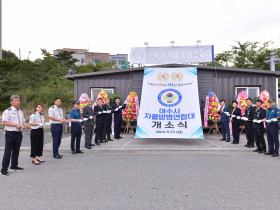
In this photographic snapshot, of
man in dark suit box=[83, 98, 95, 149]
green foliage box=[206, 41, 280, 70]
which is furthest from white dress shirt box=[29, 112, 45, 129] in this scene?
green foliage box=[206, 41, 280, 70]

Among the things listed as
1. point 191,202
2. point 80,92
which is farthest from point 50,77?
point 191,202

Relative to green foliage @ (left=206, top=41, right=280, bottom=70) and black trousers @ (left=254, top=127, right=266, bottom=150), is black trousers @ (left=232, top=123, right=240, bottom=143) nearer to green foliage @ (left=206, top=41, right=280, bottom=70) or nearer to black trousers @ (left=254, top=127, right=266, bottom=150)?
black trousers @ (left=254, top=127, right=266, bottom=150)

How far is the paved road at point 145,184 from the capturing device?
153 inches

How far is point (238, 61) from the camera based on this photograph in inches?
1446

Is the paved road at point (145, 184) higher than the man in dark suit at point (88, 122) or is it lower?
lower

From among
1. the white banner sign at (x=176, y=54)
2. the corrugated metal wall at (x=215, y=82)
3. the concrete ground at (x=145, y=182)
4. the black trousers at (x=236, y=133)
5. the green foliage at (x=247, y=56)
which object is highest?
the green foliage at (x=247, y=56)

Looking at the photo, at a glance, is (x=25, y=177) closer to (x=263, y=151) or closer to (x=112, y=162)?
(x=112, y=162)

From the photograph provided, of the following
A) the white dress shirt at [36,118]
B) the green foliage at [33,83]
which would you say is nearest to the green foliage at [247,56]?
the green foliage at [33,83]

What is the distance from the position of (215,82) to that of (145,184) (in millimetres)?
10097

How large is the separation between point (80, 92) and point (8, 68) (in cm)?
2109

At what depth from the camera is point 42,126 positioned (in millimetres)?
6973

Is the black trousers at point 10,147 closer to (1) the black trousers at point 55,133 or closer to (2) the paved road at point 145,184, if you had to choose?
(2) the paved road at point 145,184

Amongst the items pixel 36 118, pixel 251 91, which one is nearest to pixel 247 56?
pixel 251 91

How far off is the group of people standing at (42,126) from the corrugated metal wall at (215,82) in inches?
125
